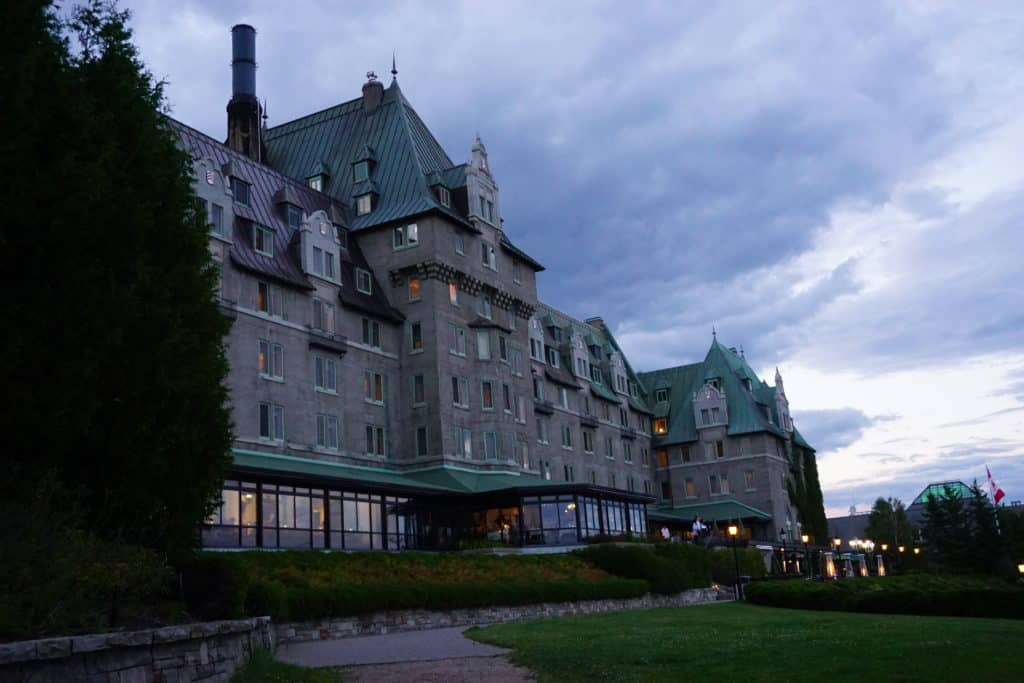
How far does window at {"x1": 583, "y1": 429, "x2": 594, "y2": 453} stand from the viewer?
8162 cm

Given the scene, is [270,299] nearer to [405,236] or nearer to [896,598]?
[405,236]

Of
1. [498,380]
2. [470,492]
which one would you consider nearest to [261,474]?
[470,492]

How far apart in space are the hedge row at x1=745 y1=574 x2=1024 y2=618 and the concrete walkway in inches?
677

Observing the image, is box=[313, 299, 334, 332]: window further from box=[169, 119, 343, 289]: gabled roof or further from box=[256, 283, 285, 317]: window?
box=[256, 283, 285, 317]: window

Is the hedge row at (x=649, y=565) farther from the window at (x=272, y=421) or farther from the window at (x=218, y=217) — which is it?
the window at (x=218, y=217)

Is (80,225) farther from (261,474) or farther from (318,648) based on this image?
(261,474)

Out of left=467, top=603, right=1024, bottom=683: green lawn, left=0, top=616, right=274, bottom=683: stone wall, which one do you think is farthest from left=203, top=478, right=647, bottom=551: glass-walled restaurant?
left=0, top=616, right=274, bottom=683: stone wall

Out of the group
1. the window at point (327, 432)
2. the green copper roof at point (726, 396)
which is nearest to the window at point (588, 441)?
the green copper roof at point (726, 396)

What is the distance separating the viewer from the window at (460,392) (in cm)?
5781

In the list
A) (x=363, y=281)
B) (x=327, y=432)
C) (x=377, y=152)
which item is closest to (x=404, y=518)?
(x=327, y=432)

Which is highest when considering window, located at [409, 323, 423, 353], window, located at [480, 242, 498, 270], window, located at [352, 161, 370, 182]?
window, located at [352, 161, 370, 182]

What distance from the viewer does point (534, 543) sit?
53.3 m

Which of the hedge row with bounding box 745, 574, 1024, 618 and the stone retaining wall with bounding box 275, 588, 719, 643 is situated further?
the hedge row with bounding box 745, 574, 1024, 618

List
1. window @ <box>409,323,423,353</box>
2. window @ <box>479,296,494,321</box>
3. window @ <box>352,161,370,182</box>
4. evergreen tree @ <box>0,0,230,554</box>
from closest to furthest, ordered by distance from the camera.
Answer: evergreen tree @ <box>0,0,230,554</box>, window @ <box>409,323,423,353</box>, window @ <box>479,296,494,321</box>, window @ <box>352,161,370,182</box>
